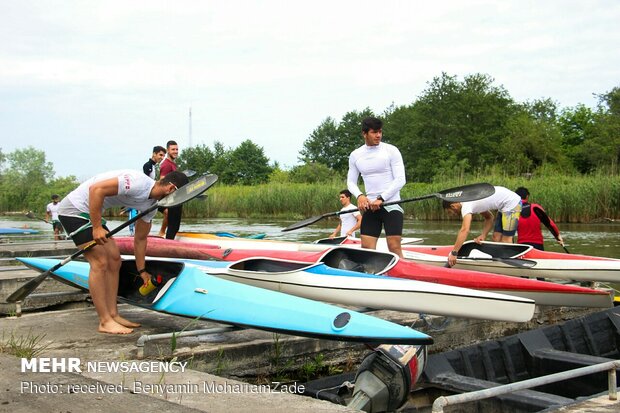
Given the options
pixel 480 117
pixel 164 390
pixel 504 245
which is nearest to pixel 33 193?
pixel 480 117

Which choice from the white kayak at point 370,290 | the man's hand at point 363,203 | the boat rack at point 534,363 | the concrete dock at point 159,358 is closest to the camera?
the concrete dock at point 159,358

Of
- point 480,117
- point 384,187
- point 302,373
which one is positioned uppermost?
point 480,117

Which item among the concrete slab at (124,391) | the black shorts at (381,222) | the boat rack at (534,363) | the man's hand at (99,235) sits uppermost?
the man's hand at (99,235)

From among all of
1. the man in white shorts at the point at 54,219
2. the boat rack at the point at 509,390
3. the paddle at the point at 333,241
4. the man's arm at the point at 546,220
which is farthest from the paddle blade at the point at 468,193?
the man in white shorts at the point at 54,219

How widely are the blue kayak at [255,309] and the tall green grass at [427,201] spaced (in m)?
18.7

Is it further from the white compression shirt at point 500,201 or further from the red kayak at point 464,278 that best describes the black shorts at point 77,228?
the white compression shirt at point 500,201

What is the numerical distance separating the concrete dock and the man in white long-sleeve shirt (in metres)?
1.01

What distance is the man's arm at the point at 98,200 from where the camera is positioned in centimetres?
461

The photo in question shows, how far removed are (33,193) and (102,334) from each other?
145 ft

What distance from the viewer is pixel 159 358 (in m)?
4.05

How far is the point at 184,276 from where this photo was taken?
4891 mm

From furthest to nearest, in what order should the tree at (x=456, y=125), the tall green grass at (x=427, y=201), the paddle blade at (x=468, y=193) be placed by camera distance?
the tree at (x=456, y=125)
the tall green grass at (x=427, y=201)
the paddle blade at (x=468, y=193)

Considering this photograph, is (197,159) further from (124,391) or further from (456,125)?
(124,391)

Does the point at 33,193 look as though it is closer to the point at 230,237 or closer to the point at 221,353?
the point at 230,237
